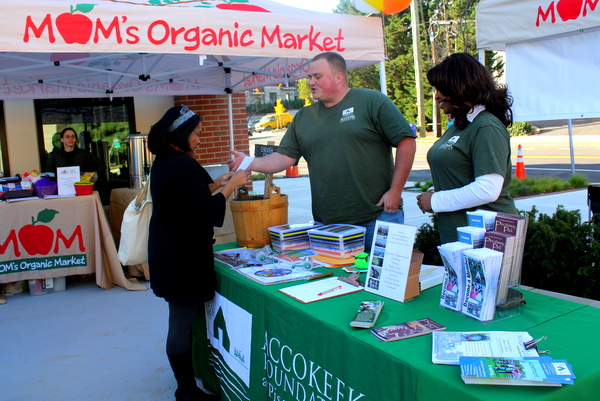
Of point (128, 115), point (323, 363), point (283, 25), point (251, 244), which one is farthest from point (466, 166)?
point (128, 115)

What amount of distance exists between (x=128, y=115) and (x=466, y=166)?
A: 6.10 m

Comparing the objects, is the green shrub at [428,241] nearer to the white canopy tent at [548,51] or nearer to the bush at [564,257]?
the bush at [564,257]

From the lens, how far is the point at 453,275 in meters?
1.79

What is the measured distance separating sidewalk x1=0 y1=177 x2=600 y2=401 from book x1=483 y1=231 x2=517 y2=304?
2.35ft

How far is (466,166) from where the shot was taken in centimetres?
225

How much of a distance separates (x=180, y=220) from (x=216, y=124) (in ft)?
17.1

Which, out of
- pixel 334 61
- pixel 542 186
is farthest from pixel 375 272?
pixel 542 186

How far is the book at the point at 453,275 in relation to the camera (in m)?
1.72

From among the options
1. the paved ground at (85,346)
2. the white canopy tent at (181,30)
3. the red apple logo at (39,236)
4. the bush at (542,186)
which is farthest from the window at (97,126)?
the bush at (542,186)

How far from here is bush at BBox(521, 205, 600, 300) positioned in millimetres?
2971

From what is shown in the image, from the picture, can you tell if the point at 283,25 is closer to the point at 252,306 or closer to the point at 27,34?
the point at 27,34

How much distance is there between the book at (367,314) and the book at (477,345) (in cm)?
23

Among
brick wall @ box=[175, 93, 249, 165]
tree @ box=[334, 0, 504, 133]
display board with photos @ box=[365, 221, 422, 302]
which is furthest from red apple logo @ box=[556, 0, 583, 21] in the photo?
tree @ box=[334, 0, 504, 133]

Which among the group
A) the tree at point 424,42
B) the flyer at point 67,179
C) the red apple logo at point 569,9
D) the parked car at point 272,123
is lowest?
the flyer at point 67,179
